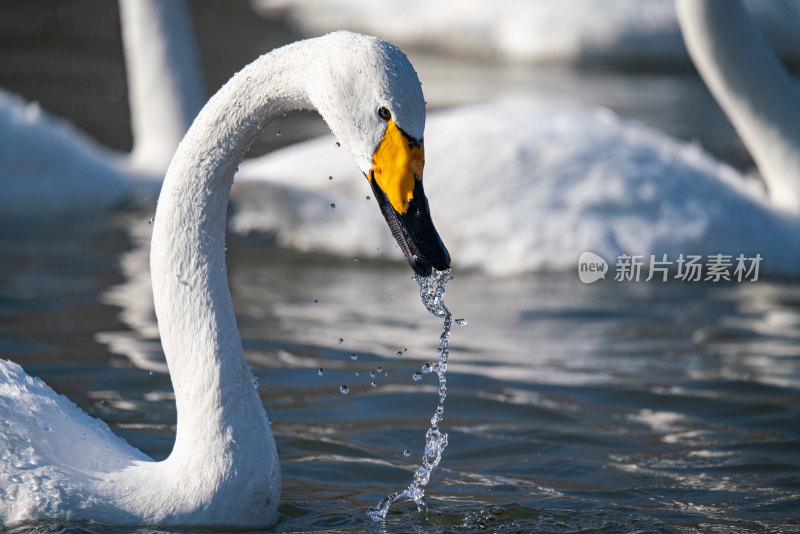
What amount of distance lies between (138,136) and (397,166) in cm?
610

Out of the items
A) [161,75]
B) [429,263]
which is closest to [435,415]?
[429,263]

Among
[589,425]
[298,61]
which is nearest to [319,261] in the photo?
[589,425]

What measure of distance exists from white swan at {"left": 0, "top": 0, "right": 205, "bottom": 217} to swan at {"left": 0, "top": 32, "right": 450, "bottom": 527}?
13.9 feet

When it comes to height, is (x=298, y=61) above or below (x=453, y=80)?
below

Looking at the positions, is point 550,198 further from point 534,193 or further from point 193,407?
point 193,407

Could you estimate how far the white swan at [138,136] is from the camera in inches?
327

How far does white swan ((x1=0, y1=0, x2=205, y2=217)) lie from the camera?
27.3 ft

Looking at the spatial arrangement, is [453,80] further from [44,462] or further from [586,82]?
[44,462]

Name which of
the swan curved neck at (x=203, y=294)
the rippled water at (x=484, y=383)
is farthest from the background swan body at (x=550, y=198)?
the swan curved neck at (x=203, y=294)

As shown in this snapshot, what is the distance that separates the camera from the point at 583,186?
7.98m

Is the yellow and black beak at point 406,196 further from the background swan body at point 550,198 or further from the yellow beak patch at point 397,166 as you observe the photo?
the background swan body at point 550,198

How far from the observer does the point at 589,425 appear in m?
5.80

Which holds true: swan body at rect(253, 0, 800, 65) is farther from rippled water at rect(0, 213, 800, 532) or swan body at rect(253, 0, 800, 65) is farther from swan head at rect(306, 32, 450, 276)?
swan head at rect(306, 32, 450, 276)

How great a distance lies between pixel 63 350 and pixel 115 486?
2.47 metres
